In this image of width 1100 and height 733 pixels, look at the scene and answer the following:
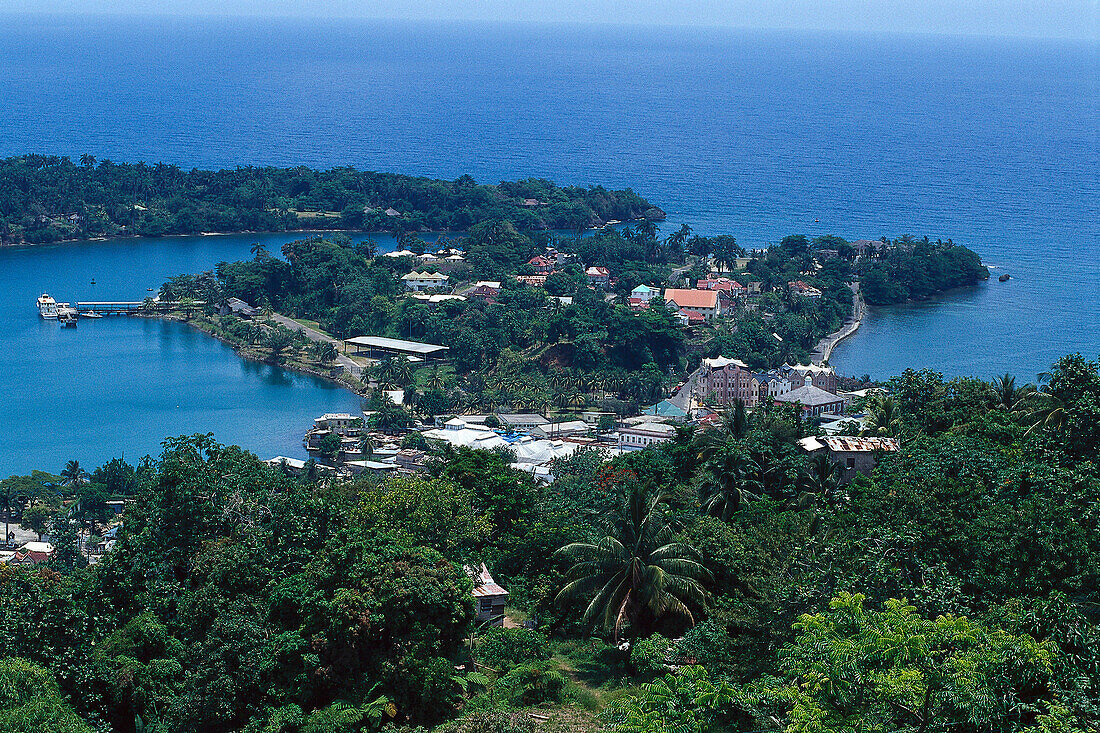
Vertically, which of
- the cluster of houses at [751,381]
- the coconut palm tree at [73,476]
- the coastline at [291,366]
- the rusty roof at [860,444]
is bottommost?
the coconut palm tree at [73,476]

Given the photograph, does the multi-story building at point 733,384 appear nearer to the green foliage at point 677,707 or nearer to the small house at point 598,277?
the small house at point 598,277

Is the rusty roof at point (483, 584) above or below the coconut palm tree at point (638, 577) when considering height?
below

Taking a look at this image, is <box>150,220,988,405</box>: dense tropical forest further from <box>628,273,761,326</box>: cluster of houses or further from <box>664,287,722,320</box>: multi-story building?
<box>664,287,722,320</box>: multi-story building

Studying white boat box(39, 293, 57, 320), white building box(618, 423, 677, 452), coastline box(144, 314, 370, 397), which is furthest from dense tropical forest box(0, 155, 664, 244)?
white building box(618, 423, 677, 452)

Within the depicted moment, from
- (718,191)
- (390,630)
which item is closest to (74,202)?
(718,191)

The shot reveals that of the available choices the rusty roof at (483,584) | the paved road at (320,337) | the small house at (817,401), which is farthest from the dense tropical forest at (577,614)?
the paved road at (320,337)
